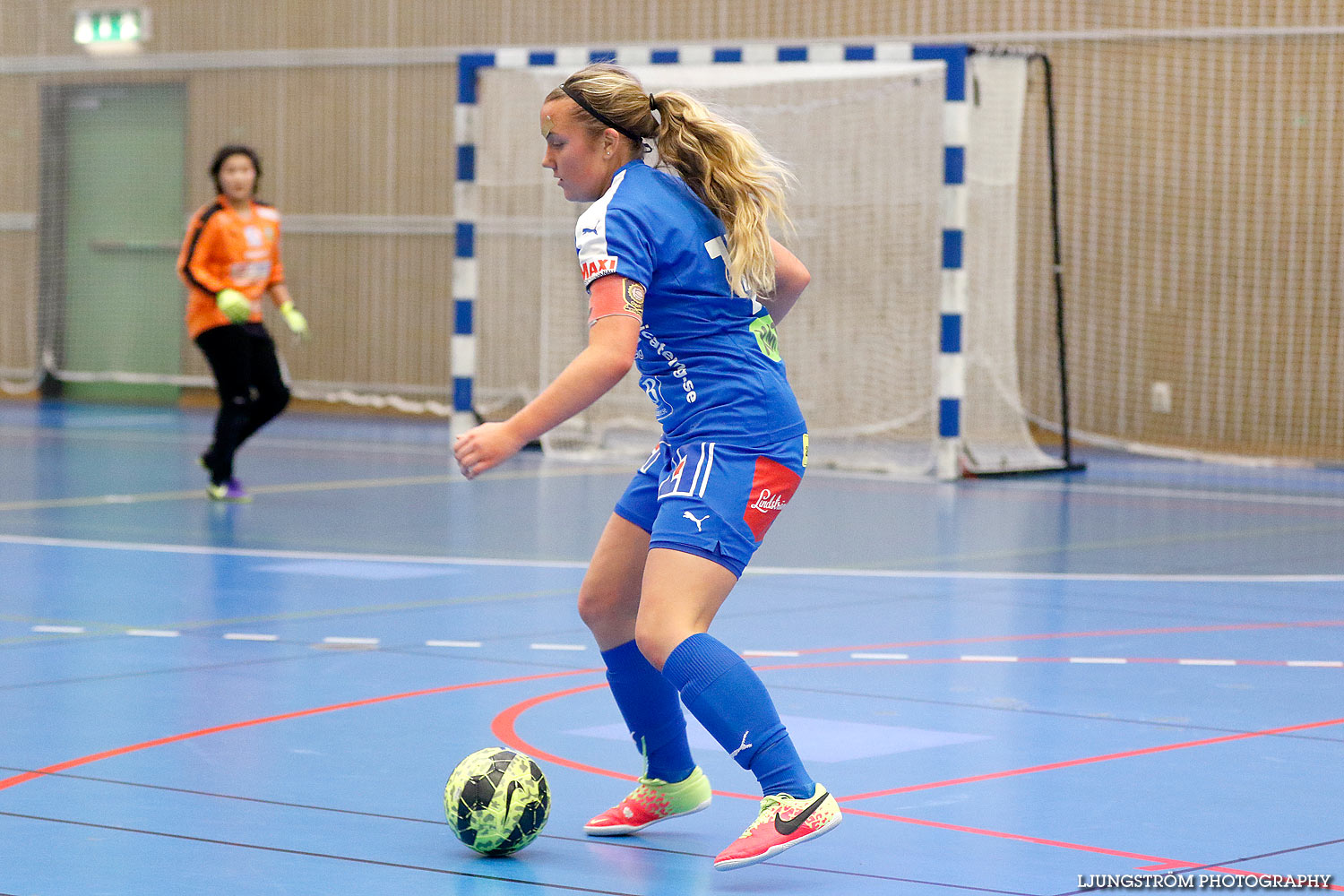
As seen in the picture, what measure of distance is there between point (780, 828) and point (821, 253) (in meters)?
11.9

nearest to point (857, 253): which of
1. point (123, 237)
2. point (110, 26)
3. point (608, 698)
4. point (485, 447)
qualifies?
point (608, 698)

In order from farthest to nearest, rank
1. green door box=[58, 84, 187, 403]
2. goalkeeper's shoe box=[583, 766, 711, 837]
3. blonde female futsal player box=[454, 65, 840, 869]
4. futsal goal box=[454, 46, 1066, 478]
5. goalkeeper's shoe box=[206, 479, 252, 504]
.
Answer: green door box=[58, 84, 187, 403]
futsal goal box=[454, 46, 1066, 478]
goalkeeper's shoe box=[206, 479, 252, 504]
goalkeeper's shoe box=[583, 766, 711, 837]
blonde female futsal player box=[454, 65, 840, 869]

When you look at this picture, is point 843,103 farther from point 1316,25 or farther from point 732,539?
point 732,539

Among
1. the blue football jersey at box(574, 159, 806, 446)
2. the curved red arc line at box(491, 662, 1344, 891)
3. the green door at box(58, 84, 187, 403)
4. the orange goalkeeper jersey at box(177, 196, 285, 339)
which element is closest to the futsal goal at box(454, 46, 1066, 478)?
the orange goalkeeper jersey at box(177, 196, 285, 339)

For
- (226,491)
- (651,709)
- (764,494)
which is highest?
(764,494)

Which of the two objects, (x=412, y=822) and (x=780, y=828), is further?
(x=412, y=822)

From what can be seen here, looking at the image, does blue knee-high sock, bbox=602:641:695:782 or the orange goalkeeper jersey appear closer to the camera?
blue knee-high sock, bbox=602:641:695:782

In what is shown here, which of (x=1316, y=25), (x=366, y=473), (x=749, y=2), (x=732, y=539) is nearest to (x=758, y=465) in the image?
(x=732, y=539)

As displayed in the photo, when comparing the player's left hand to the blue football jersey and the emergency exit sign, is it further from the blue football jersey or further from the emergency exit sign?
the emergency exit sign

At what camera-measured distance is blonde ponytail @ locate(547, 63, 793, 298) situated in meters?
3.73

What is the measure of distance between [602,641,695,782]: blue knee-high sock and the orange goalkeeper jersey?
7.30 m

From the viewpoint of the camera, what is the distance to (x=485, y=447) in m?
3.40

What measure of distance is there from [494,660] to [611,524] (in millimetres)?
2206

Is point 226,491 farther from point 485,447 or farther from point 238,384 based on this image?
point 485,447
